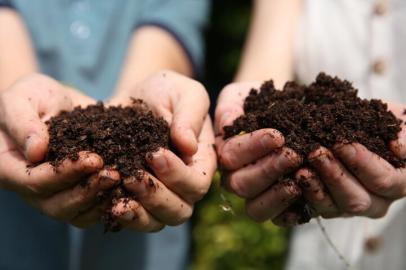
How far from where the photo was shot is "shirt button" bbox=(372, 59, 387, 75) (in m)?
2.16

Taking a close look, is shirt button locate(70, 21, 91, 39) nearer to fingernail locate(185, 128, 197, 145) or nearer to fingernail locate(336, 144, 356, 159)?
fingernail locate(185, 128, 197, 145)

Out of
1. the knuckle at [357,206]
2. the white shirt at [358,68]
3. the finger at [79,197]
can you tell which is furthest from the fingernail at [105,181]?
the white shirt at [358,68]

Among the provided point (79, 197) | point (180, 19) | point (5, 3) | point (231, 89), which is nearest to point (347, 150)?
point (231, 89)

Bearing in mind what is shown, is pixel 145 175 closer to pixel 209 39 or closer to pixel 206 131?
pixel 206 131

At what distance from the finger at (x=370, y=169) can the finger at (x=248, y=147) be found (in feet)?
0.66

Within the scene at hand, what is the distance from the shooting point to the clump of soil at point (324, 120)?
1.54 meters

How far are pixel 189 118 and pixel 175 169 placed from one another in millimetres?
217

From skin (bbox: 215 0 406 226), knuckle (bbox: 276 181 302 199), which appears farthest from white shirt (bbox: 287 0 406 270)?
knuckle (bbox: 276 181 302 199)

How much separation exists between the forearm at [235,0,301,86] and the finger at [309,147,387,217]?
77 centimetres

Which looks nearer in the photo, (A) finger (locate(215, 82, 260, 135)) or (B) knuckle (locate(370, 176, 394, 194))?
(B) knuckle (locate(370, 176, 394, 194))

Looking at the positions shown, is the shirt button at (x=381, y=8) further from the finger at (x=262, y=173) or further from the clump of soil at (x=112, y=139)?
the clump of soil at (x=112, y=139)

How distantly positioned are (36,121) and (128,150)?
325 mm

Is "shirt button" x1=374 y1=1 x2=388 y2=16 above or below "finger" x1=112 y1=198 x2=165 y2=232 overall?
above

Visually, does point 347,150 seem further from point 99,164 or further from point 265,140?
point 99,164
